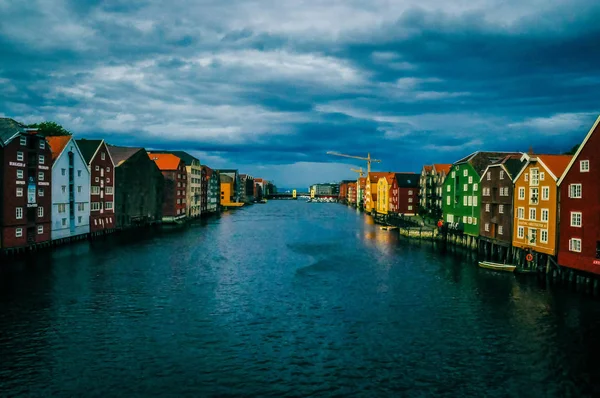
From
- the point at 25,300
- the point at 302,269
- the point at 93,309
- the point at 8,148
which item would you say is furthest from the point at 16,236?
the point at 302,269

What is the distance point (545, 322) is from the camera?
121 feet

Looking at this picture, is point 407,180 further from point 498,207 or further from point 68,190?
point 68,190

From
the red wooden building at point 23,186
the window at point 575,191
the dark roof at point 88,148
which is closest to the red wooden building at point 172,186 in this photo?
the dark roof at point 88,148

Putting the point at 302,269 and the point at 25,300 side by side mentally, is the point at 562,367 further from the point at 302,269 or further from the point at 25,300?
the point at 25,300

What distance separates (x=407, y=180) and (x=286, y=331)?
122 meters

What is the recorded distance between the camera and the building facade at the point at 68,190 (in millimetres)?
75400

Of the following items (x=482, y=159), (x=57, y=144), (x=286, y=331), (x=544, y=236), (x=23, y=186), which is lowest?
(x=286, y=331)

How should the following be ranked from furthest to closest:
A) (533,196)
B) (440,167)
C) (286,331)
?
(440,167), (533,196), (286,331)

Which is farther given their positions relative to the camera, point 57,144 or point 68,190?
point 68,190

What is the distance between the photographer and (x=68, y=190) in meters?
79.2

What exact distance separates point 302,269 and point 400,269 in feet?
41.4

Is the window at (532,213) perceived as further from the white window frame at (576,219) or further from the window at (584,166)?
the window at (584,166)

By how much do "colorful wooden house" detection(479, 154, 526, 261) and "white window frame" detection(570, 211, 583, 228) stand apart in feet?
53.6

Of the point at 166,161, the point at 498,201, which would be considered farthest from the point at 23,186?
the point at 166,161
